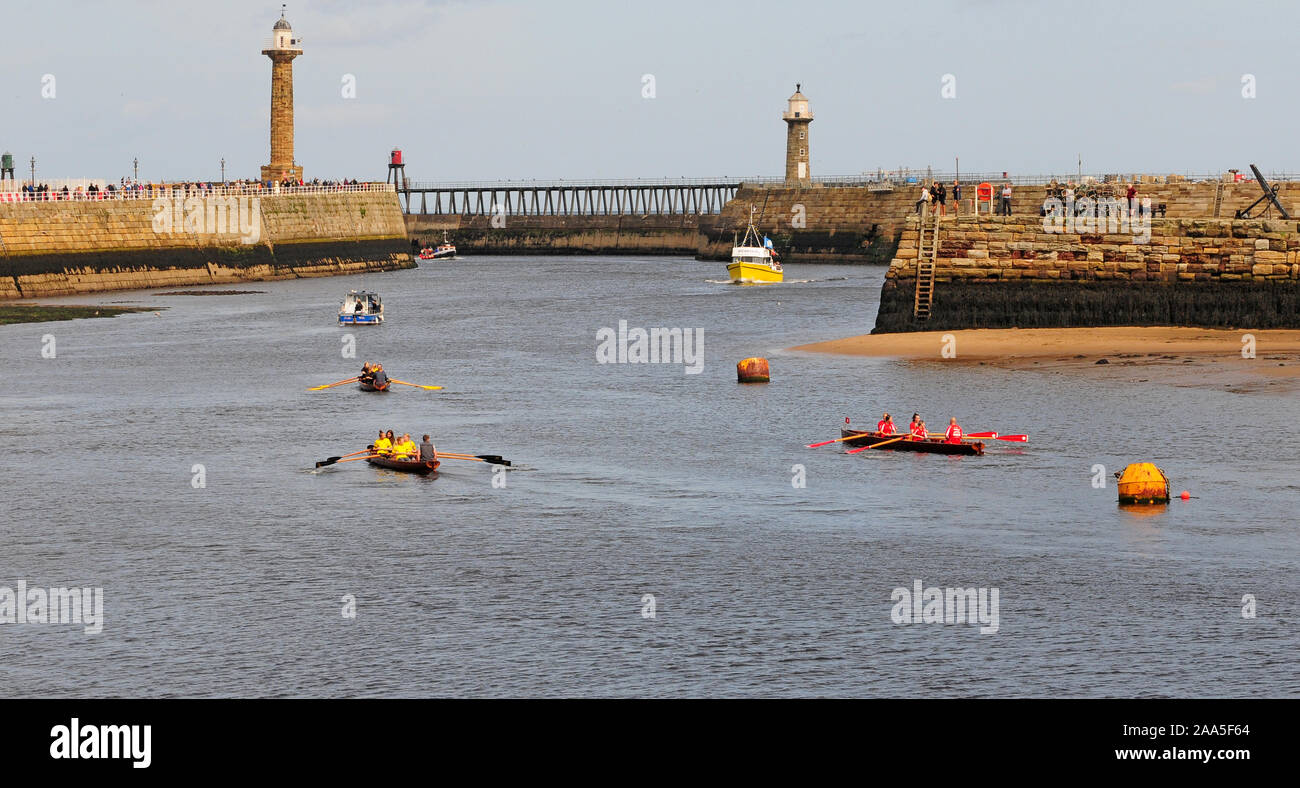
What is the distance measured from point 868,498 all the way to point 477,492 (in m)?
9.59

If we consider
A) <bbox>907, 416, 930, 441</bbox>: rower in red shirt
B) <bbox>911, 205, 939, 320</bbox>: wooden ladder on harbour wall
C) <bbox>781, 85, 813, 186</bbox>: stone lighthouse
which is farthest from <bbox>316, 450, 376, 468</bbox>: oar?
<bbox>781, 85, 813, 186</bbox>: stone lighthouse

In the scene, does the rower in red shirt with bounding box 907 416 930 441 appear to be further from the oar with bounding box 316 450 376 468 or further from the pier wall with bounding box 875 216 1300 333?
the pier wall with bounding box 875 216 1300 333

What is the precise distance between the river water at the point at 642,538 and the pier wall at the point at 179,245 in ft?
119

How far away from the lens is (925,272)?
76.1 metres

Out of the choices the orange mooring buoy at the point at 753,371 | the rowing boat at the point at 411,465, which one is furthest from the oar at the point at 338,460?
the orange mooring buoy at the point at 753,371

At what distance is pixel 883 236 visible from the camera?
165000 millimetres

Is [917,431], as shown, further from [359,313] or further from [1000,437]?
[359,313]

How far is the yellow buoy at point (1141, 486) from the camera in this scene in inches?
1516

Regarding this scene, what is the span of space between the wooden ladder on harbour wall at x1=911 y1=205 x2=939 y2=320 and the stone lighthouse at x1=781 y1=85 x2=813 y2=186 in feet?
331

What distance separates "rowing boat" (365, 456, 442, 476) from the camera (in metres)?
44.1

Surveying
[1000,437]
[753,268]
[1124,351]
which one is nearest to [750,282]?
[753,268]

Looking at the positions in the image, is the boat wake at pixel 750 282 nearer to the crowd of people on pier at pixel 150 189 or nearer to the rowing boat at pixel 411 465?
the crowd of people on pier at pixel 150 189
